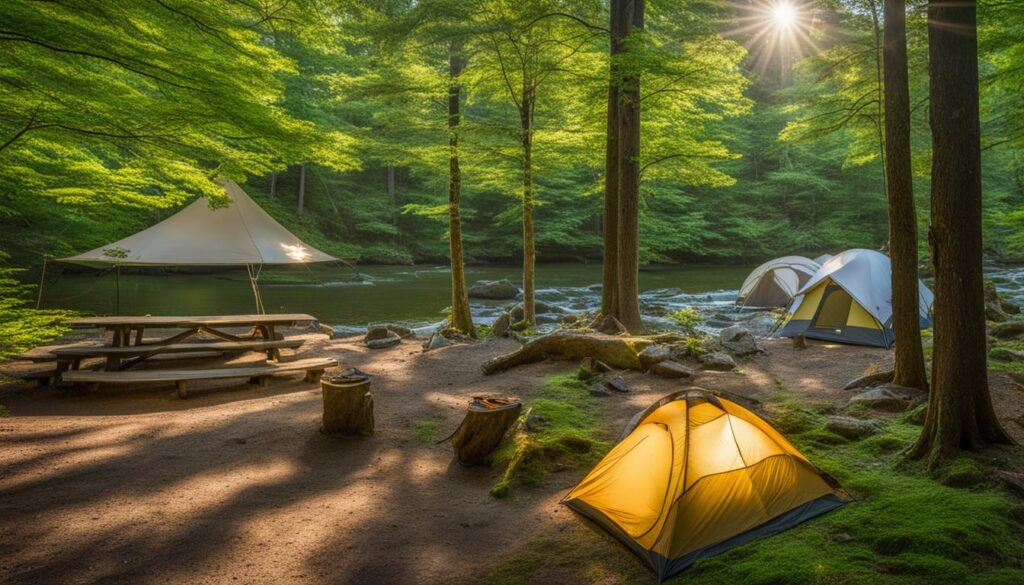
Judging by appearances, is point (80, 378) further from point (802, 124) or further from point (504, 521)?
point (802, 124)

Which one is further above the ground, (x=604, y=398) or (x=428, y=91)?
(x=428, y=91)

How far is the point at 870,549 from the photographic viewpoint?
312 centimetres

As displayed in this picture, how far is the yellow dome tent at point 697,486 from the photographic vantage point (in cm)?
344

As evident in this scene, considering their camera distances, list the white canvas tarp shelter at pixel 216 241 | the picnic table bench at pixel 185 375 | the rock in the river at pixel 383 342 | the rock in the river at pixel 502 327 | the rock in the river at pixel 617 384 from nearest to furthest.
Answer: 1. the picnic table bench at pixel 185 375
2. the rock in the river at pixel 617 384
3. the white canvas tarp shelter at pixel 216 241
4. the rock in the river at pixel 383 342
5. the rock in the river at pixel 502 327

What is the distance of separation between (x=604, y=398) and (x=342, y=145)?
466 cm

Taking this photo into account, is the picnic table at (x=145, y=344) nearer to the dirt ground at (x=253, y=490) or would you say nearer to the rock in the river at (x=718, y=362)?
the dirt ground at (x=253, y=490)

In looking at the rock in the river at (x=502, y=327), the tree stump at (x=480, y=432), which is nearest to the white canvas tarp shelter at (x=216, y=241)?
the rock in the river at (x=502, y=327)

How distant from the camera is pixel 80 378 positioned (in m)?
6.87

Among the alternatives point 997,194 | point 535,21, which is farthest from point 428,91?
point 997,194

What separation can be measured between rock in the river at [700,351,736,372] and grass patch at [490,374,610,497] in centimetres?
276

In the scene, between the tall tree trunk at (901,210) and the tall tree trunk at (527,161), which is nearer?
the tall tree trunk at (901,210)

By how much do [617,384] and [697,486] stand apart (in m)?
3.61

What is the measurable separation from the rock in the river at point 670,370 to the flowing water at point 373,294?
21.7ft

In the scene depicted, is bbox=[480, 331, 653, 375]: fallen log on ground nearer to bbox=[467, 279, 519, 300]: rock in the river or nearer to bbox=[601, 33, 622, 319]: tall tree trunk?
bbox=[601, 33, 622, 319]: tall tree trunk
